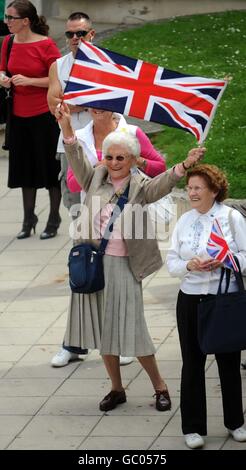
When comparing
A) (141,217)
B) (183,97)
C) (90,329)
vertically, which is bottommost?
(90,329)

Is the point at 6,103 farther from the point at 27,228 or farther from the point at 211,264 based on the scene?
the point at 211,264

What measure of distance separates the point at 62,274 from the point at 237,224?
3.95m

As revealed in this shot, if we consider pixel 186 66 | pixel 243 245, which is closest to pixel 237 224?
pixel 243 245

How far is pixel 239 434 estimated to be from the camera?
317 inches

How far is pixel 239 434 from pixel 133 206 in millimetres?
1597

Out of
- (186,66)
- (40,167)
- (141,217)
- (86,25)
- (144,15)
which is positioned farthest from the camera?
(144,15)

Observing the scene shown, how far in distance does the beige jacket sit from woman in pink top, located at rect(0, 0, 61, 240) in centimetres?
365

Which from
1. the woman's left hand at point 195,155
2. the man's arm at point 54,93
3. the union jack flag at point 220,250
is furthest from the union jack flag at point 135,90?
the man's arm at point 54,93

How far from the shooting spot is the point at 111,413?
28.5ft

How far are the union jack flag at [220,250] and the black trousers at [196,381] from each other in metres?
0.31

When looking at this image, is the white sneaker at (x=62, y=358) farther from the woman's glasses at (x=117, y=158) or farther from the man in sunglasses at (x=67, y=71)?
the woman's glasses at (x=117, y=158)

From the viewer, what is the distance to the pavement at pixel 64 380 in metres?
8.25

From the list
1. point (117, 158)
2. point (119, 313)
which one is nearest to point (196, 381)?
point (119, 313)
